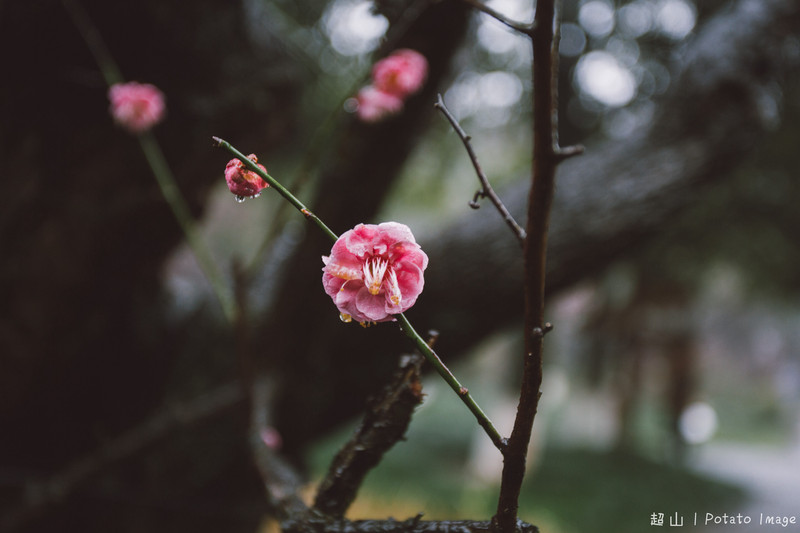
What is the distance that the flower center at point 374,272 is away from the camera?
0.32 m

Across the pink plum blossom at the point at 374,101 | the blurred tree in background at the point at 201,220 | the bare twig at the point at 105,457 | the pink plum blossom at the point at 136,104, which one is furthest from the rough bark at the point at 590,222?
the pink plum blossom at the point at 136,104

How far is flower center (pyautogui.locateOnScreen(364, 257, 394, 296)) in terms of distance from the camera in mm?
322

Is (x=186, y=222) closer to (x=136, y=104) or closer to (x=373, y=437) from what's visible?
(x=136, y=104)

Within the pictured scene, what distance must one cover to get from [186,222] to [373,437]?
898mm


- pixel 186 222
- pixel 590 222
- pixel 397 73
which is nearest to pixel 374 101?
pixel 397 73

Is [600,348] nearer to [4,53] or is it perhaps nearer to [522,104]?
[522,104]

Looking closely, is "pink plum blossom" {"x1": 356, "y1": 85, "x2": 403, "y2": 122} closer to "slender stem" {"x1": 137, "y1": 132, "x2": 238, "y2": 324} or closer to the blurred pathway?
"slender stem" {"x1": 137, "y1": 132, "x2": 238, "y2": 324}

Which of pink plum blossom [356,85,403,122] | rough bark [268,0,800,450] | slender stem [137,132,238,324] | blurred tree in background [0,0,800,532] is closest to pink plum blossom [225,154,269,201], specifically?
slender stem [137,132,238,324]

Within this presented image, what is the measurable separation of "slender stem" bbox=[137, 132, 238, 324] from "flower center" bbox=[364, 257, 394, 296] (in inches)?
33.7

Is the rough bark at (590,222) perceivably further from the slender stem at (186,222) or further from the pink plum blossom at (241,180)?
the pink plum blossom at (241,180)

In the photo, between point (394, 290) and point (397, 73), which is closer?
point (394, 290)

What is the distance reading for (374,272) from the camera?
327 mm

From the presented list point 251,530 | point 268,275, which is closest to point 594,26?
point 268,275

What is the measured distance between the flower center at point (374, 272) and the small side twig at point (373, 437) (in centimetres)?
18
